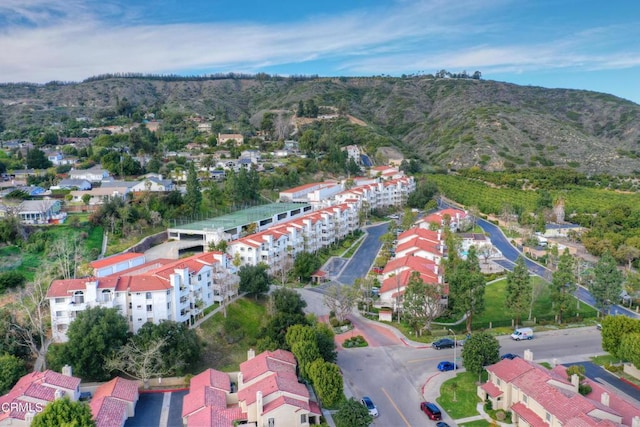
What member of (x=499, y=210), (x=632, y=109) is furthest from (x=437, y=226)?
(x=632, y=109)

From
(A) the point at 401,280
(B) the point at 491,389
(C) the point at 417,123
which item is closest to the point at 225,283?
(A) the point at 401,280

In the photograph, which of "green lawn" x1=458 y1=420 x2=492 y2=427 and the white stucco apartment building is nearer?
"green lawn" x1=458 y1=420 x2=492 y2=427

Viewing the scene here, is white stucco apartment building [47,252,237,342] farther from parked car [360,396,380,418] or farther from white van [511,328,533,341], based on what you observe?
white van [511,328,533,341]

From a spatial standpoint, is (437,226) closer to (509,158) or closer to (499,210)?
(499,210)

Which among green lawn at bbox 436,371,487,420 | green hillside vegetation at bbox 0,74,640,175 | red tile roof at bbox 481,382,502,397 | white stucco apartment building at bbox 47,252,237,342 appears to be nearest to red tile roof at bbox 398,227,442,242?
green lawn at bbox 436,371,487,420

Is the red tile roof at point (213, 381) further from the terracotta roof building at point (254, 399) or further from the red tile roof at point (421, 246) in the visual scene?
the red tile roof at point (421, 246)

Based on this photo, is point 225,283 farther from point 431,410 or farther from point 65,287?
point 431,410
